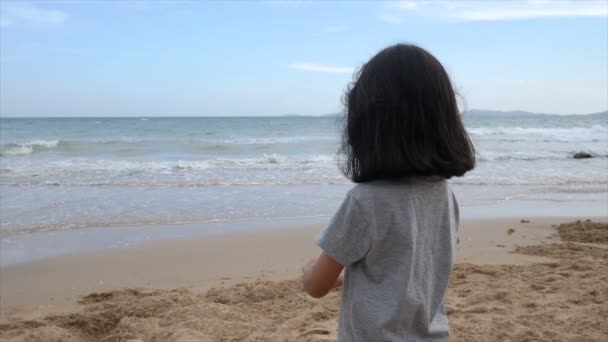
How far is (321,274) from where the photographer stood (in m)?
1.40

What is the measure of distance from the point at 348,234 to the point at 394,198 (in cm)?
14

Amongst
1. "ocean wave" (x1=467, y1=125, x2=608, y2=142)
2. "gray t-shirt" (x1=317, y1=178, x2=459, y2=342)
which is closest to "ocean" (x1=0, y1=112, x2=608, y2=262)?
"gray t-shirt" (x1=317, y1=178, x2=459, y2=342)

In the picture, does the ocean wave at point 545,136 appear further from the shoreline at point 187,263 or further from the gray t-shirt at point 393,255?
the gray t-shirt at point 393,255

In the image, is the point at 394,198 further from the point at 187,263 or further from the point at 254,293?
the point at 187,263

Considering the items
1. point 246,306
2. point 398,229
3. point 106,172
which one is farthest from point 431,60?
point 106,172

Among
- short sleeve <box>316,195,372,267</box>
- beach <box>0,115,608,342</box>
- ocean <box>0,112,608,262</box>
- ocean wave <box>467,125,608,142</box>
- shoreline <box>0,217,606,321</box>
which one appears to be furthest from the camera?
ocean wave <box>467,125,608,142</box>

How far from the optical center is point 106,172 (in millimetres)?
13977

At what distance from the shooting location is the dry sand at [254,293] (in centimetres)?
378

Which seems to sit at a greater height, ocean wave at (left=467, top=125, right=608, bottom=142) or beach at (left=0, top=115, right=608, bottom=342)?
ocean wave at (left=467, top=125, right=608, bottom=142)

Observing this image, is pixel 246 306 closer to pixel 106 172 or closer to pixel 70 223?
pixel 70 223

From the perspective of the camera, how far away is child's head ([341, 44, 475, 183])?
133 cm

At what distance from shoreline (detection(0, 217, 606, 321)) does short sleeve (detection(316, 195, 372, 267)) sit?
3785 millimetres

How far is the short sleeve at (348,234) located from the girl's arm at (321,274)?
44 mm

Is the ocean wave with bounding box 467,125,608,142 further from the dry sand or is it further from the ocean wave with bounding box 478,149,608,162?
the dry sand
